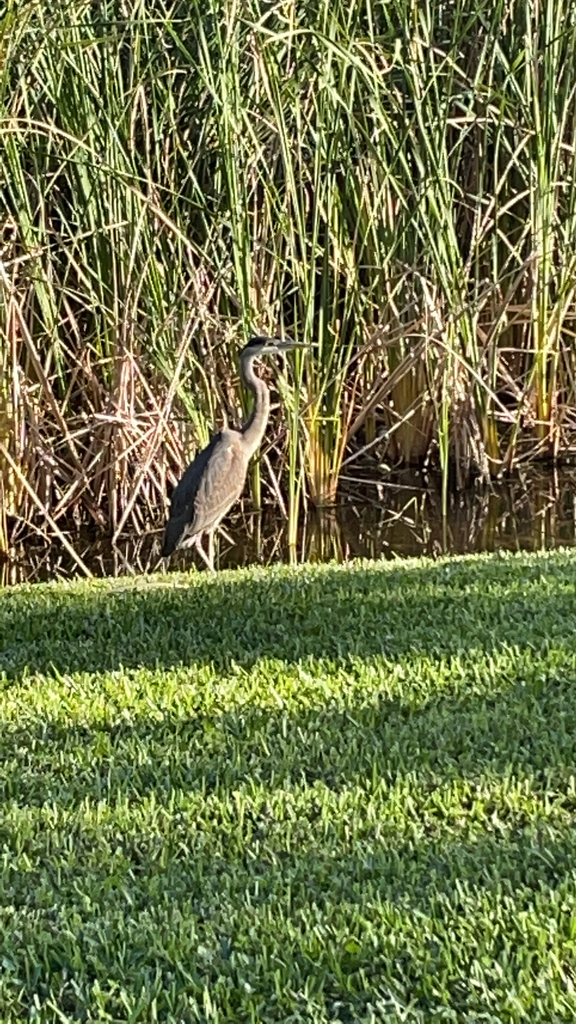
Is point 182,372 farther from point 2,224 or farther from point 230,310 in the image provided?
point 2,224

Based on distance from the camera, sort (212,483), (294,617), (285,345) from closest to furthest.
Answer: (294,617) < (212,483) < (285,345)

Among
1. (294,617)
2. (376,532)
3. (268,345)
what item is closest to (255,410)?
(268,345)

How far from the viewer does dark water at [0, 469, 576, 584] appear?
729cm

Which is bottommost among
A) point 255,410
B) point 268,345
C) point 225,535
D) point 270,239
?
point 225,535

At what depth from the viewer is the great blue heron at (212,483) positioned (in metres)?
6.44

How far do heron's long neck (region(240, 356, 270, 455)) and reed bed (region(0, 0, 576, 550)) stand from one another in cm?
16

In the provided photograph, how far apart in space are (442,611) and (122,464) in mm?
3129

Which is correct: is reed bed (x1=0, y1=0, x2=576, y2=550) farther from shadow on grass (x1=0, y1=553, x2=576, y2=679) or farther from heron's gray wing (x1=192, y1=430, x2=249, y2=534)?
shadow on grass (x1=0, y1=553, x2=576, y2=679)

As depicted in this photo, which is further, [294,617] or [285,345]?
[285,345]

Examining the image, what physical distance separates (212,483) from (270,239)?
184 cm

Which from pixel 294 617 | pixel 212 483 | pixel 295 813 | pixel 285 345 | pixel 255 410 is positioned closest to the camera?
pixel 295 813

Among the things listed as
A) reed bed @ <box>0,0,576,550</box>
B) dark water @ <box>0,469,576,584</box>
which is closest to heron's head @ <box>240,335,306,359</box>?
reed bed @ <box>0,0,576,550</box>

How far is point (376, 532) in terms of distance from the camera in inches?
304

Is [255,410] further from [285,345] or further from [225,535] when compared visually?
[225,535]
